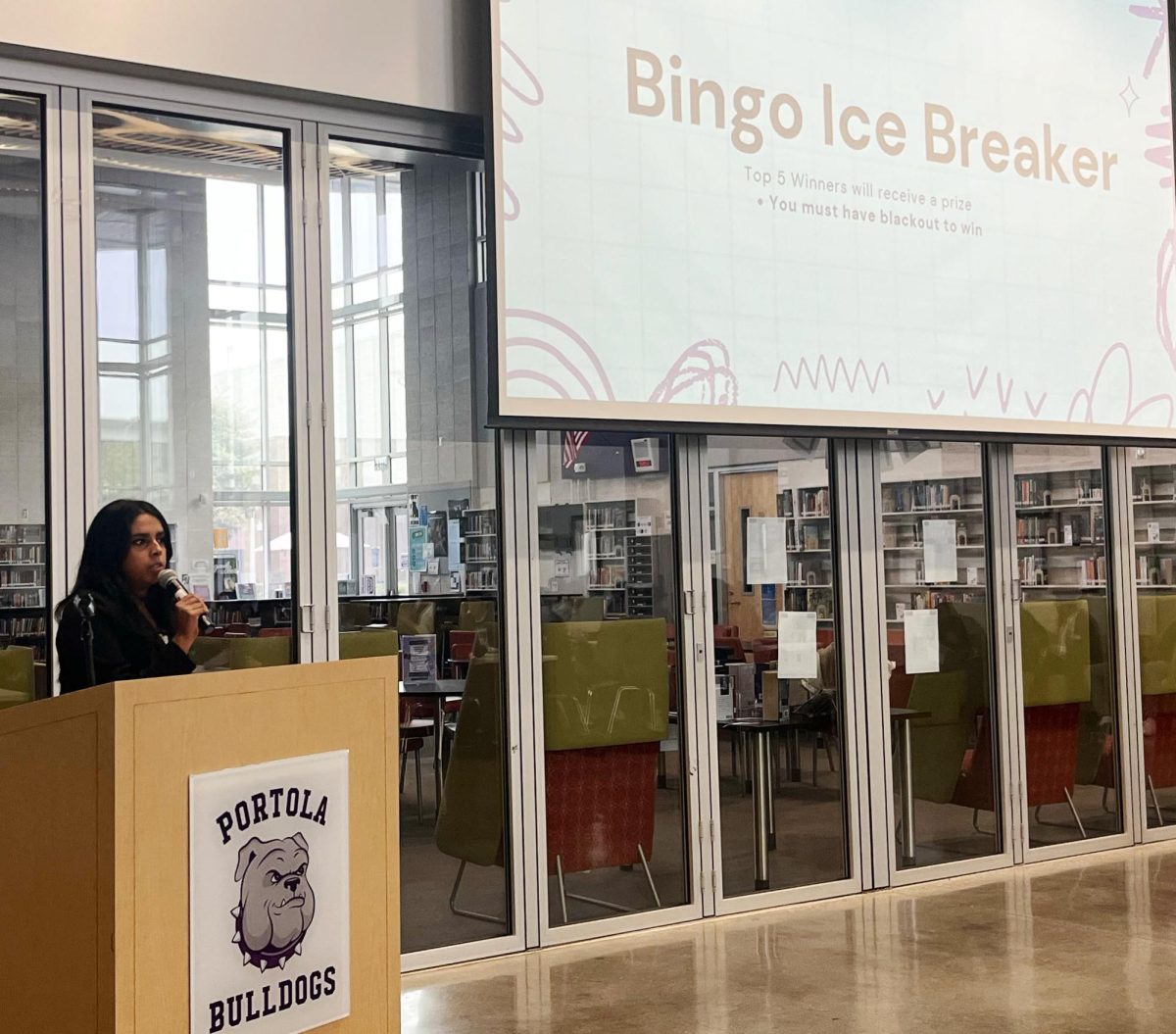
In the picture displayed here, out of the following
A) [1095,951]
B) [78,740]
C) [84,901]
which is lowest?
[1095,951]

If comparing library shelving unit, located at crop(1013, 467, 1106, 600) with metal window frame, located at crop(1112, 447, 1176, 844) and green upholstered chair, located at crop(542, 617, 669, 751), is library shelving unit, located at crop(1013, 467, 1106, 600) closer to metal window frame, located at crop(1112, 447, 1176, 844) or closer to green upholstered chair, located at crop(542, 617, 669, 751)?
metal window frame, located at crop(1112, 447, 1176, 844)

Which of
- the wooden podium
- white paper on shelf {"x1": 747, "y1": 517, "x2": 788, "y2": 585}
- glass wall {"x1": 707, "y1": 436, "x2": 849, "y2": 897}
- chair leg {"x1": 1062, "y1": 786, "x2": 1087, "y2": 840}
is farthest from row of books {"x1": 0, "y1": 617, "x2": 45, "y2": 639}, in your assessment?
chair leg {"x1": 1062, "y1": 786, "x2": 1087, "y2": 840}

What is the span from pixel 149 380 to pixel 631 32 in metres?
2.28

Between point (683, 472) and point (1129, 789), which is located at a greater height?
point (683, 472)

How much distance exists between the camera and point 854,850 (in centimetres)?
577

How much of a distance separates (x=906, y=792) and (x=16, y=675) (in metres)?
3.79

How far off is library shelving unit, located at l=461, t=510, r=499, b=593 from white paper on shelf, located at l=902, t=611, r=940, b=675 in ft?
6.82

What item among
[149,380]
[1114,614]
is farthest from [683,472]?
[1114,614]

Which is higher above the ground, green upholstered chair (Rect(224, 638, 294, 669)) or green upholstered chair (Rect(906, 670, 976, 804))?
green upholstered chair (Rect(224, 638, 294, 669))

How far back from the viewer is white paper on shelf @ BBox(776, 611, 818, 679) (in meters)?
5.70

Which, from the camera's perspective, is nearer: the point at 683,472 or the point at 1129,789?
the point at 683,472

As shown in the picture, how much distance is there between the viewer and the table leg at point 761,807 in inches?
219

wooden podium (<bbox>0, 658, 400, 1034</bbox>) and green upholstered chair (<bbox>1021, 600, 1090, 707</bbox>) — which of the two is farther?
green upholstered chair (<bbox>1021, 600, 1090, 707</bbox>)

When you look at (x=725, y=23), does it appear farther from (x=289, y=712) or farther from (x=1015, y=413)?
(x=289, y=712)
